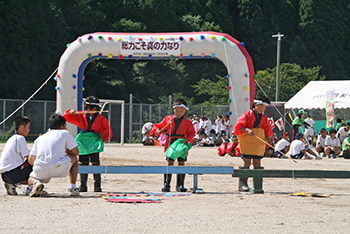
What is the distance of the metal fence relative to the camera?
1028 inches

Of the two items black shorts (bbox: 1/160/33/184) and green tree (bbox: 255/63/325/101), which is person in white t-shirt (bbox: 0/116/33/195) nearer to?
black shorts (bbox: 1/160/33/184)

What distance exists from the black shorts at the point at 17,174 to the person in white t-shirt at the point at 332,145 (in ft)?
42.7

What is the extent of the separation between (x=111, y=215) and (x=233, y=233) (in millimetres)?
1531

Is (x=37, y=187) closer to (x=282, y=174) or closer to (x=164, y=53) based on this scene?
(x=282, y=174)

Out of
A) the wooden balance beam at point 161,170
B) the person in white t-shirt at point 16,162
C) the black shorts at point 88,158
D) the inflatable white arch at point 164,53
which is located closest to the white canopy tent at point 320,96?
the inflatable white arch at point 164,53

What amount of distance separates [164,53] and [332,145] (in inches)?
268

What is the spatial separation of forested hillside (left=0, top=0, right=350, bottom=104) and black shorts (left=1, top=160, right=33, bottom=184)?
88.7 ft

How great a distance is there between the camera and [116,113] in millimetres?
28266

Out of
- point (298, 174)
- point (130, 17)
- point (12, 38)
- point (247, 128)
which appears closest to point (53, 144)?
point (247, 128)

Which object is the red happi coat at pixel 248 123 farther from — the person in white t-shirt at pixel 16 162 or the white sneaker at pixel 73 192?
the person in white t-shirt at pixel 16 162

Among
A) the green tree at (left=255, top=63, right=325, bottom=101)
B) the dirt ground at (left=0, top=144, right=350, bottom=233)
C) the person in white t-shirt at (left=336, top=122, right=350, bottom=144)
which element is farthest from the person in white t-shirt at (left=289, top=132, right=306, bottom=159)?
the green tree at (left=255, top=63, right=325, bottom=101)

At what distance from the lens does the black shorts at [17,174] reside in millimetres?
7262

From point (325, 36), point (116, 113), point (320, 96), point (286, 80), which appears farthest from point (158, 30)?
point (320, 96)

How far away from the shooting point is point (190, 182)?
9.87m
